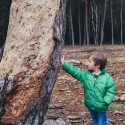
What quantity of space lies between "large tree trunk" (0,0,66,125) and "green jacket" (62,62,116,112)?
53 centimetres

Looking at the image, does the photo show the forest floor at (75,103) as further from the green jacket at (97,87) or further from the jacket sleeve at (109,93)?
the jacket sleeve at (109,93)

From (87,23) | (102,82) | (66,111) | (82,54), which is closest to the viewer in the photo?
(102,82)

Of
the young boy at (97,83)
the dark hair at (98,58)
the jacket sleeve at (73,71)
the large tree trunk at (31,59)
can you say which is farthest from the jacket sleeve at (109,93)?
the large tree trunk at (31,59)

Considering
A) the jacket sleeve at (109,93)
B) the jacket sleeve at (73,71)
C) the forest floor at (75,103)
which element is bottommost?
the forest floor at (75,103)

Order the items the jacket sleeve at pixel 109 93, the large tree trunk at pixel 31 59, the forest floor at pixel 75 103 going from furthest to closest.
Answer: the forest floor at pixel 75 103 → the jacket sleeve at pixel 109 93 → the large tree trunk at pixel 31 59

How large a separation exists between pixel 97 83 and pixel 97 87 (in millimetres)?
50

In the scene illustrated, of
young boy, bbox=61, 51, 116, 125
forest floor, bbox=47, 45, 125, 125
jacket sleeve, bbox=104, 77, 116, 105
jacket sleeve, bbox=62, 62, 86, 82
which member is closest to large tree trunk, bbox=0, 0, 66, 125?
jacket sleeve, bbox=62, 62, 86, 82

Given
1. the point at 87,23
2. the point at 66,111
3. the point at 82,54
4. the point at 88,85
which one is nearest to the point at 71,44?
the point at 87,23

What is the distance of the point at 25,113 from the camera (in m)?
4.34

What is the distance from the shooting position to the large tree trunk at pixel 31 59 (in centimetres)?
438

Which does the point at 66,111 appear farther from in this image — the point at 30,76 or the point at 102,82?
the point at 30,76

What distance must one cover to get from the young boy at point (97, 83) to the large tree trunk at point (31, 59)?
0.49 m

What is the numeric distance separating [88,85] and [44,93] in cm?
82

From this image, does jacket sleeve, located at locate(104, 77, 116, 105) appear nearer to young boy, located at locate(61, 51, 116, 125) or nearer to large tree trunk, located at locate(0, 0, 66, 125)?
young boy, located at locate(61, 51, 116, 125)
